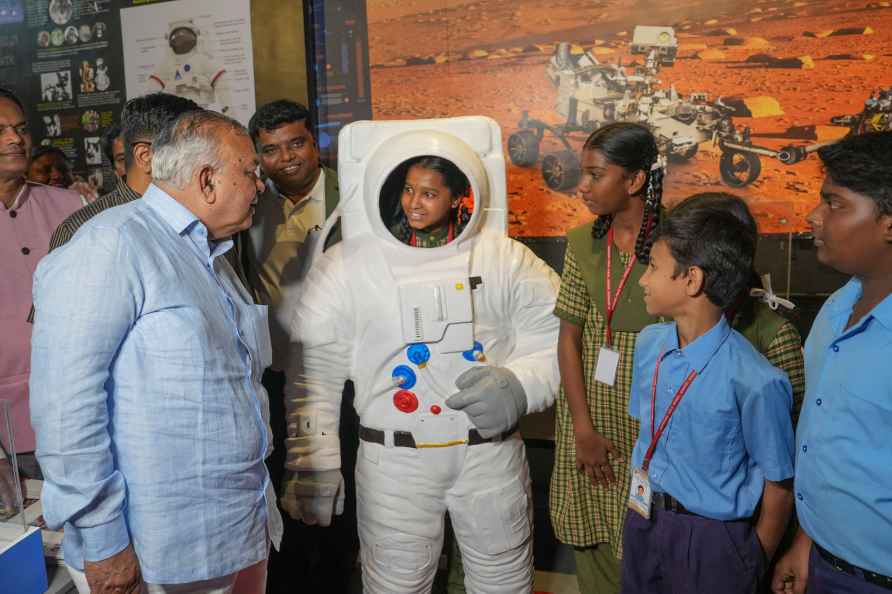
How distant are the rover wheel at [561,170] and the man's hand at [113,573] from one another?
8.59ft

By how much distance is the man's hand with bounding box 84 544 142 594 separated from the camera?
1343 mm

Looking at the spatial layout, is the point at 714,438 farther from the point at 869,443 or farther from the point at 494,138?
the point at 494,138

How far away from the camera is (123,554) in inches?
53.5

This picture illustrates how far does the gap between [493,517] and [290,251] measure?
48.5 inches

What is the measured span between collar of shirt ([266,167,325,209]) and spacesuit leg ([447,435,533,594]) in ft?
3.90

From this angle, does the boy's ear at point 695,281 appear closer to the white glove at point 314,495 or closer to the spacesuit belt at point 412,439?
the spacesuit belt at point 412,439

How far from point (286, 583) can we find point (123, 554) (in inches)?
60.7

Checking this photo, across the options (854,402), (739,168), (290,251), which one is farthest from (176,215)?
(739,168)

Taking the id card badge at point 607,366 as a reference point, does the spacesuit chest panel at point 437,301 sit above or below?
above

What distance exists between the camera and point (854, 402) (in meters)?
1.33

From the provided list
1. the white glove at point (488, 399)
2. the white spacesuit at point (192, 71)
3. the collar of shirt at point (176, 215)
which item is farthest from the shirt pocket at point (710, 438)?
the white spacesuit at point (192, 71)

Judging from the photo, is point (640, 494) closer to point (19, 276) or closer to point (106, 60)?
point (19, 276)

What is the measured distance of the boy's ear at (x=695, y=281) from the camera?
155 centimetres

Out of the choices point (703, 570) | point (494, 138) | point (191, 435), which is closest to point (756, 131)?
point (494, 138)
